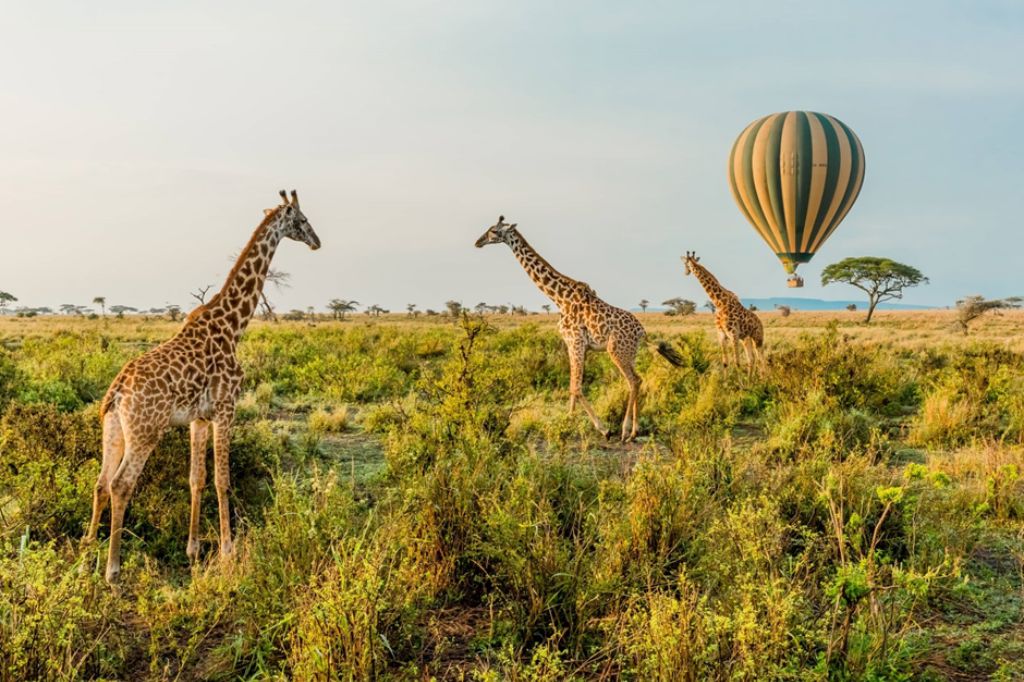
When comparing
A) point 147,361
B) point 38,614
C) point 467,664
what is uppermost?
point 147,361

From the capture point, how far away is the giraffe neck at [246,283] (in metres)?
5.67

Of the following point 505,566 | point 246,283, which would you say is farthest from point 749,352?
point 505,566

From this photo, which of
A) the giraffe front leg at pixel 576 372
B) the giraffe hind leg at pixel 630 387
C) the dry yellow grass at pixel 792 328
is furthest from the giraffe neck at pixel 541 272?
the dry yellow grass at pixel 792 328

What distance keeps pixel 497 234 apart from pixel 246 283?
4.85 metres

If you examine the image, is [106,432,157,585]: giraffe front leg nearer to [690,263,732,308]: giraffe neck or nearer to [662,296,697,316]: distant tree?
[690,263,732,308]: giraffe neck

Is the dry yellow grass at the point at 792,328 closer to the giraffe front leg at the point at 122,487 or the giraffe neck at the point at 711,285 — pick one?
the giraffe neck at the point at 711,285

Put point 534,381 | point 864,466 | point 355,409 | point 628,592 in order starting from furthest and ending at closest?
point 534,381, point 355,409, point 864,466, point 628,592

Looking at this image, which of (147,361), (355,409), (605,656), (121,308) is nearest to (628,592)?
(605,656)

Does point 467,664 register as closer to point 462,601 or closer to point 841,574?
point 462,601

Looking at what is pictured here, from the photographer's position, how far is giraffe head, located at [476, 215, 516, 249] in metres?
10.0

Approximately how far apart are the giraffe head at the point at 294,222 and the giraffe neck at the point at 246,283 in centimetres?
5

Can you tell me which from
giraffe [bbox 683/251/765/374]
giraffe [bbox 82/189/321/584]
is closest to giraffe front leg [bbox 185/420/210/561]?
giraffe [bbox 82/189/321/584]

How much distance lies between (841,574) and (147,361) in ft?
13.9

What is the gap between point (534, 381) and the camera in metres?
13.4
